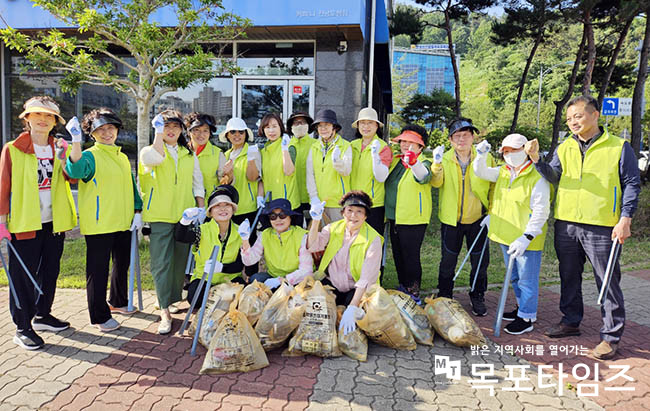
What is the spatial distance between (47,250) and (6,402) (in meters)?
1.27

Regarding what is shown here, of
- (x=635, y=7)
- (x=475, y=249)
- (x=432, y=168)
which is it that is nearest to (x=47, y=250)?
(x=432, y=168)

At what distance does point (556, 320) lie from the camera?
433cm

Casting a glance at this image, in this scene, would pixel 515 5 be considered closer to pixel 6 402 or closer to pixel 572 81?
pixel 572 81

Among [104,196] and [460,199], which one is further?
[460,199]

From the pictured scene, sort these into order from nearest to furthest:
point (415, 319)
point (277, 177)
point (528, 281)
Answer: point (415, 319), point (528, 281), point (277, 177)

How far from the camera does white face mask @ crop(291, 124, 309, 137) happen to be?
468 cm

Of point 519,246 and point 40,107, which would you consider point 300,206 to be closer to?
point 519,246

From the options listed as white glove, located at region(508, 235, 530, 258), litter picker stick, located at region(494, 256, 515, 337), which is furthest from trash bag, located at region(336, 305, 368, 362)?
white glove, located at region(508, 235, 530, 258)

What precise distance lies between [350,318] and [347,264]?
557 millimetres

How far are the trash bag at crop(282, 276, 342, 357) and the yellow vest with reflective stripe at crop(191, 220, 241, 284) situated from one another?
3.00ft

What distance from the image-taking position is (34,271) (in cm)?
358

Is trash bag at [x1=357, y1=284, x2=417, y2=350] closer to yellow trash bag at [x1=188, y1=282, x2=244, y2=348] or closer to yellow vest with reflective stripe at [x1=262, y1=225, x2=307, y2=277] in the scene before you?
yellow vest with reflective stripe at [x1=262, y1=225, x2=307, y2=277]

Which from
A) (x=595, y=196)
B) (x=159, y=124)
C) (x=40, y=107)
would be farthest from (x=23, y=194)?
(x=595, y=196)

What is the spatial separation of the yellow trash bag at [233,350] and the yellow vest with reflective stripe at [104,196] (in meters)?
1.39
